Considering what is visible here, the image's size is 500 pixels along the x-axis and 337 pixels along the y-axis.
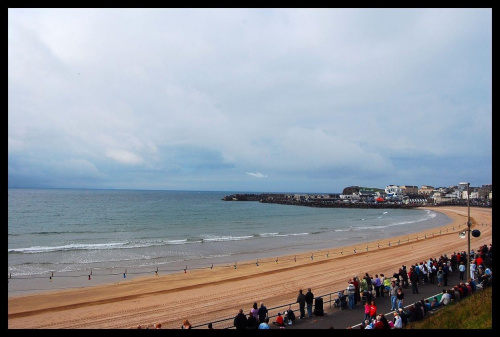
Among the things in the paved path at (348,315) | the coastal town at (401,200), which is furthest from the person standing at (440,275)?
the coastal town at (401,200)

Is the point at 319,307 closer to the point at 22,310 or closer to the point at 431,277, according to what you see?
the point at 431,277

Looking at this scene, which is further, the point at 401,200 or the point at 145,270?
the point at 401,200

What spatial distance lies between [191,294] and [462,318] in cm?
1197

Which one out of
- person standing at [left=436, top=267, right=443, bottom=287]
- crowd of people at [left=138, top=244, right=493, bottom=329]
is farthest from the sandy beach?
person standing at [left=436, top=267, right=443, bottom=287]

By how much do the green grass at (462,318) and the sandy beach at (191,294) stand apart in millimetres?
6738

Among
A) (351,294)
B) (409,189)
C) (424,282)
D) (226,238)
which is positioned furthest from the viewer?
(409,189)

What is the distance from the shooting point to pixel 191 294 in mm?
16031

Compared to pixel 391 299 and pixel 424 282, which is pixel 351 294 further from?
pixel 424 282

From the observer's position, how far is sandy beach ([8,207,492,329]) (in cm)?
1288

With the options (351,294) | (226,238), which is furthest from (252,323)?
(226,238)

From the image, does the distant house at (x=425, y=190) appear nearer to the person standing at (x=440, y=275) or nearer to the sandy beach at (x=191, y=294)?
the sandy beach at (x=191, y=294)

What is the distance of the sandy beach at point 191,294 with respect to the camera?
42.3 feet
